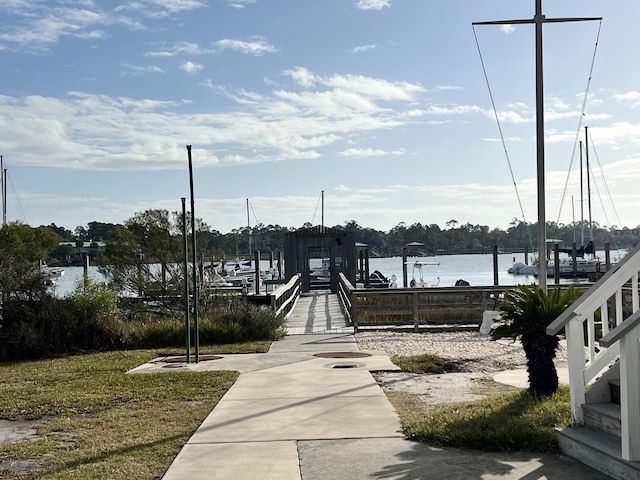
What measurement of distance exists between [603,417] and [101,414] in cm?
515

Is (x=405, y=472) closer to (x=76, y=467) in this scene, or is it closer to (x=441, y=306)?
(x=76, y=467)

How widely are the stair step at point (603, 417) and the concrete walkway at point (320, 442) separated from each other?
0.42 meters

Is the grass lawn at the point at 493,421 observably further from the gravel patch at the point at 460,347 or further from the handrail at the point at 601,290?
the gravel patch at the point at 460,347

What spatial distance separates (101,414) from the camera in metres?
7.98

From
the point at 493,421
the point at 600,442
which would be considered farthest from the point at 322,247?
the point at 600,442

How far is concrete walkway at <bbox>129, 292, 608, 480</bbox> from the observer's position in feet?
18.0

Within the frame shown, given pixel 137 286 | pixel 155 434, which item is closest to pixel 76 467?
pixel 155 434

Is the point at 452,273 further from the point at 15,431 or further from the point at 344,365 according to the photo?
the point at 15,431

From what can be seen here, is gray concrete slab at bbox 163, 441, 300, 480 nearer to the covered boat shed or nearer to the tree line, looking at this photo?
the covered boat shed

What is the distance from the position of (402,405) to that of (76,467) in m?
3.61

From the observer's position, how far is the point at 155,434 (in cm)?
691

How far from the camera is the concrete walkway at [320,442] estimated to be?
549 centimetres

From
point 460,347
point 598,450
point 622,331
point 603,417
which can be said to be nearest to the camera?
point 622,331

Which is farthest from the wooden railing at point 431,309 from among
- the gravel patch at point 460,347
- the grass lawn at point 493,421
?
the grass lawn at point 493,421
